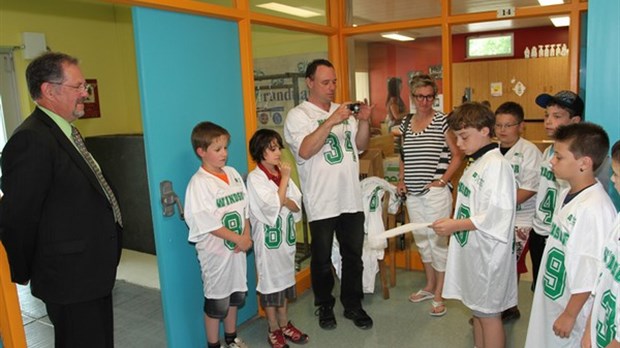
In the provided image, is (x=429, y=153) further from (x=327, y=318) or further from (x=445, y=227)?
(x=327, y=318)

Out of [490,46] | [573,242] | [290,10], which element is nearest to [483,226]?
[573,242]

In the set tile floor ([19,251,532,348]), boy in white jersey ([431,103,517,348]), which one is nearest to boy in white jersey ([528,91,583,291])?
boy in white jersey ([431,103,517,348])

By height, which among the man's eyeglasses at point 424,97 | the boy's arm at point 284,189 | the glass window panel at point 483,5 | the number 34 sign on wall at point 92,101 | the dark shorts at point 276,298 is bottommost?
the dark shorts at point 276,298

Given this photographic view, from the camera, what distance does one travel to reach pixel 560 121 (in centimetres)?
239

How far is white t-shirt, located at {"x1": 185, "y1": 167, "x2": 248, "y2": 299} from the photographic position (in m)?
2.30

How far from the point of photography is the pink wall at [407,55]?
9.37m

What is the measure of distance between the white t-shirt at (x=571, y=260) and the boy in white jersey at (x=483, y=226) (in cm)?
23

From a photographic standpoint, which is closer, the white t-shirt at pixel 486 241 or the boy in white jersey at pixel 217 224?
the white t-shirt at pixel 486 241

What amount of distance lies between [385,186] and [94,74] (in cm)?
348

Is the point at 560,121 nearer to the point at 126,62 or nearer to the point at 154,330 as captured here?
the point at 154,330

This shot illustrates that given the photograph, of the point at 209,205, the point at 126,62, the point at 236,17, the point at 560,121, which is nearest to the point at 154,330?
the point at 209,205

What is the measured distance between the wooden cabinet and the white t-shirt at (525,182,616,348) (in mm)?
6613

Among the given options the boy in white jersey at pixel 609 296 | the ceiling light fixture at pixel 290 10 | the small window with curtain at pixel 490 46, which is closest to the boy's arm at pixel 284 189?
the ceiling light fixture at pixel 290 10

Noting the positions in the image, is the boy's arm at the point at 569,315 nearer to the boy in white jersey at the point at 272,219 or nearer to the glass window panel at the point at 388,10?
the boy in white jersey at the point at 272,219
